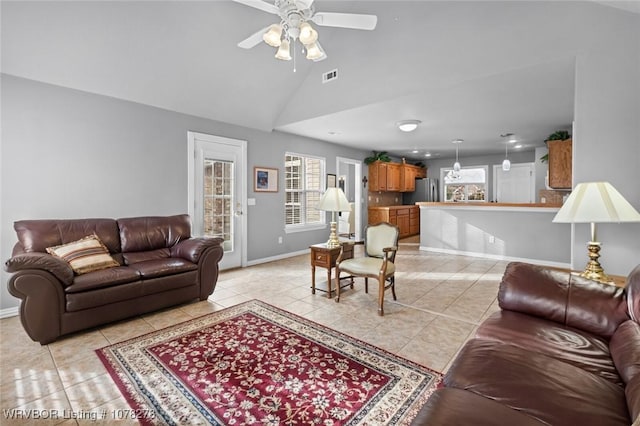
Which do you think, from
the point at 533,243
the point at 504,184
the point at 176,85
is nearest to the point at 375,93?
the point at 176,85

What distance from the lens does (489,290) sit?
3791 mm

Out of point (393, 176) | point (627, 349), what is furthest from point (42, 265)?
point (393, 176)

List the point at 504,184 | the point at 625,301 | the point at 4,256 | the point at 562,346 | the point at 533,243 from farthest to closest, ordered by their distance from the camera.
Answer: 1. the point at 504,184
2. the point at 533,243
3. the point at 4,256
4. the point at 625,301
5. the point at 562,346

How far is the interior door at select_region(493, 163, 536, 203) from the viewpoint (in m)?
7.64

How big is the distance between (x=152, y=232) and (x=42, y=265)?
1.24 meters

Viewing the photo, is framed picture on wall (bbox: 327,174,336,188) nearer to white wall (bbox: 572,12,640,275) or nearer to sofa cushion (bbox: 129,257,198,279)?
sofa cushion (bbox: 129,257,198,279)

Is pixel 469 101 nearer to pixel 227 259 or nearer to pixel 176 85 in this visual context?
pixel 176 85

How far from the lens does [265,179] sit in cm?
533

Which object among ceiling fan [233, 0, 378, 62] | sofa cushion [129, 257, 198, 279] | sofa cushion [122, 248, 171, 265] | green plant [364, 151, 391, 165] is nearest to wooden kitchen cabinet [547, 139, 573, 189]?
green plant [364, 151, 391, 165]

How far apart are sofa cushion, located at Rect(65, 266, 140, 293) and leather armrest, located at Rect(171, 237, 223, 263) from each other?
1.90 ft

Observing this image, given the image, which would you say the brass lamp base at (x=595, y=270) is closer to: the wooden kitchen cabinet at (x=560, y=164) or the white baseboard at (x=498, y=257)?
the wooden kitchen cabinet at (x=560, y=164)

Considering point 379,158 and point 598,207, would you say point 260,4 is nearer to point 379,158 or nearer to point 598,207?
Result: point 598,207

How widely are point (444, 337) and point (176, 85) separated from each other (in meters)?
4.23

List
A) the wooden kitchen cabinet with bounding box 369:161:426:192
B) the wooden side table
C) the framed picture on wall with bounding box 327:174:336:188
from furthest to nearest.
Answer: the wooden kitchen cabinet with bounding box 369:161:426:192 → the framed picture on wall with bounding box 327:174:336:188 → the wooden side table
